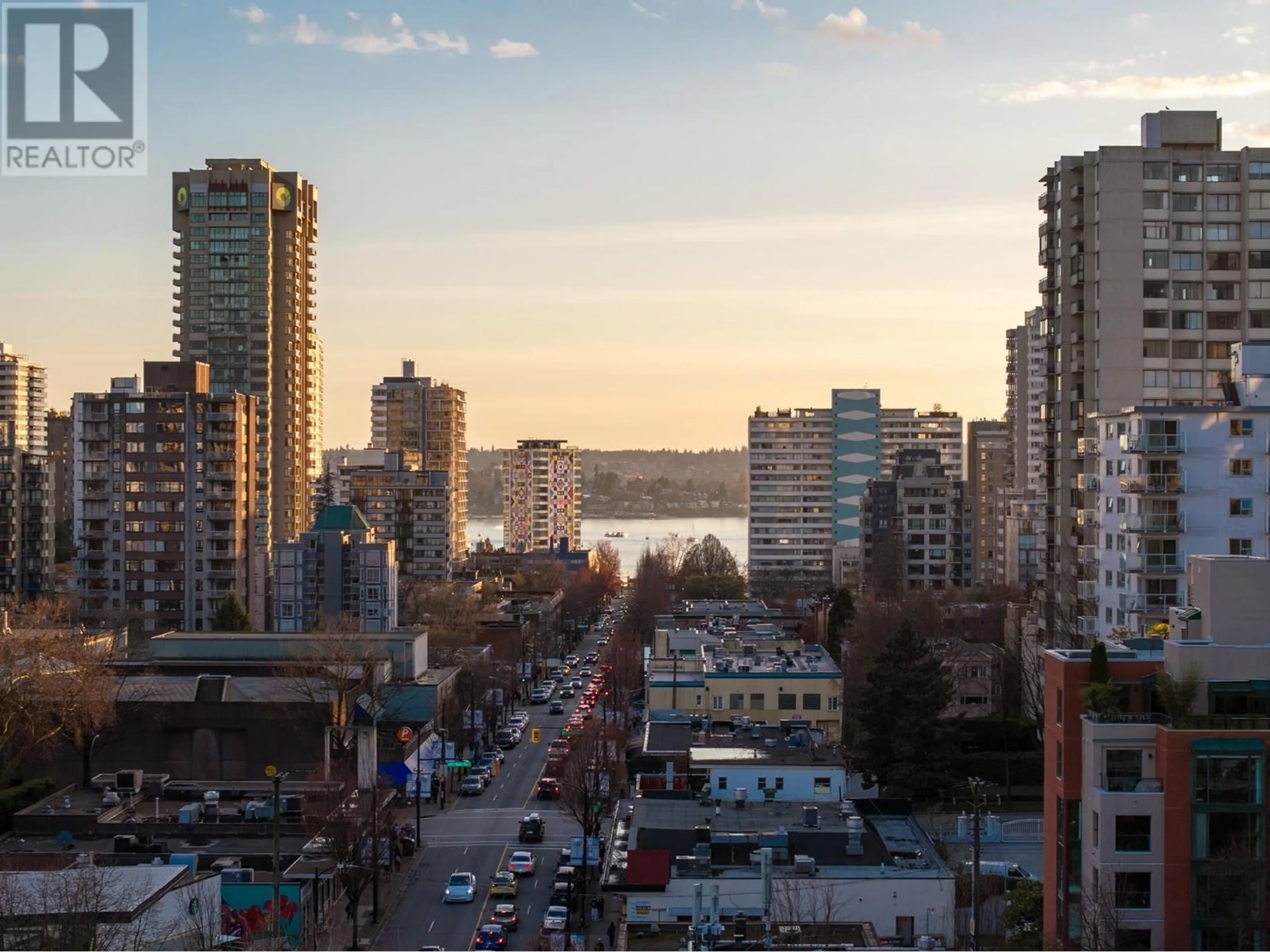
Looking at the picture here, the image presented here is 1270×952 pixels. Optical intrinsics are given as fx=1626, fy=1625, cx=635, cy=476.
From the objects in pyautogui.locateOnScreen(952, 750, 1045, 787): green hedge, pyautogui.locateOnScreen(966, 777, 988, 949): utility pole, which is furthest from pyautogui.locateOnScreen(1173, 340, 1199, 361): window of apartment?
pyautogui.locateOnScreen(966, 777, 988, 949): utility pole

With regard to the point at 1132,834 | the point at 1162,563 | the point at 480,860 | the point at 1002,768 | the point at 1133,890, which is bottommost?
the point at 480,860

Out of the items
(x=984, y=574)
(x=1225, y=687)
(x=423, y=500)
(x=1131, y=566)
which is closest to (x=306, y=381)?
(x=423, y=500)

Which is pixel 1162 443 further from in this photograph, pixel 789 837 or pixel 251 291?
pixel 251 291

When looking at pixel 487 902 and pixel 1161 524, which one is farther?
pixel 1161 524

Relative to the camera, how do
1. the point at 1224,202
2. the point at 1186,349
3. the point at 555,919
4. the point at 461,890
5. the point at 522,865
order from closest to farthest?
the point at 555,919 < the point at 461,890 < the point at 522,865 < the point at 1224,202 < the point at 1186,349

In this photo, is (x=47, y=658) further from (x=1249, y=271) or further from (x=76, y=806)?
(x=1249, y=271)

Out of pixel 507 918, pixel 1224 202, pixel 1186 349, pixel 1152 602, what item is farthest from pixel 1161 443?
pixel 507 918
